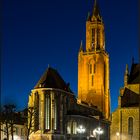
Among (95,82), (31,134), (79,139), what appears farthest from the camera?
(95,82)

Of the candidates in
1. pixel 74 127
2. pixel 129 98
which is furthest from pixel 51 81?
pixel 129 98

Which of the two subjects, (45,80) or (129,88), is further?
(129,88)

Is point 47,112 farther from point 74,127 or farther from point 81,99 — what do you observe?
point 81,99

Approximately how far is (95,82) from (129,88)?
2459cm

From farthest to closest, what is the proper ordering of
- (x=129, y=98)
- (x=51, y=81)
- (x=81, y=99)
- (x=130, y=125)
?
1. (x=81, y=99)
2. (x=129, y=98)
3. (x=130, y=125)
4. (x=51, y=81)

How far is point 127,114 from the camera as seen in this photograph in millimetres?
87125

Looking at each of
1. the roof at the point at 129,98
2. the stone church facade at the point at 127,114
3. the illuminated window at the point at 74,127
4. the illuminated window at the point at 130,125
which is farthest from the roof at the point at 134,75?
the illuminated window at the point at 74,127

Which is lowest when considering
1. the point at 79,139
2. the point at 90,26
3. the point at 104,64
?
the point at 79,139

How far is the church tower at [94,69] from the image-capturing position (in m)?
115

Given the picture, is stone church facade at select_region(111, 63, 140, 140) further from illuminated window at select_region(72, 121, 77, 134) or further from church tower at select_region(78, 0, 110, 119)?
church tower at select_region(78, 0, 110, 119)

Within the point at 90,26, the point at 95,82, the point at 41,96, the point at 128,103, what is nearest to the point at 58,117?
the point at 41,96

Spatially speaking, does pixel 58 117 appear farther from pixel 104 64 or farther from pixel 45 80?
pixel 104 64

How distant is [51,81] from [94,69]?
34077 millimetres

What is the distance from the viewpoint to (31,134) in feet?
271
